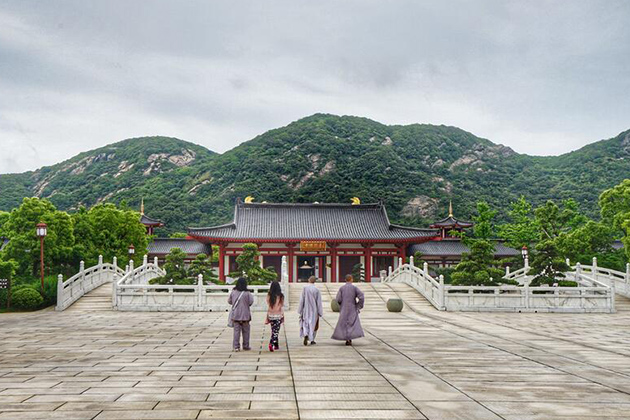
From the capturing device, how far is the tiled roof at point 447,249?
147 feet

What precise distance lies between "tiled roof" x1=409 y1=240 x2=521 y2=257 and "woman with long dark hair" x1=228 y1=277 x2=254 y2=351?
117 feet

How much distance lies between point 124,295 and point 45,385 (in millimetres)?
14573

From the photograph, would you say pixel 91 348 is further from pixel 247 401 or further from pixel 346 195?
pixel 346 195

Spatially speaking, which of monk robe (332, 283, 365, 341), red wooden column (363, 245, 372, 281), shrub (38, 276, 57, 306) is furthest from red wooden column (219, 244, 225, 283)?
monk robe (332, 283, 365, 341)

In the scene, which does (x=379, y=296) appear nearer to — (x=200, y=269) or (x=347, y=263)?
(x=200, y=269)

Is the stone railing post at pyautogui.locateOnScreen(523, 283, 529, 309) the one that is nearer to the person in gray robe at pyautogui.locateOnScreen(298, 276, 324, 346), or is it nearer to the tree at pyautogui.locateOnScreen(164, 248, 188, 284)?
the person in gray robe at pyautogui.locateOnScreen(298, 276, 324, 346)

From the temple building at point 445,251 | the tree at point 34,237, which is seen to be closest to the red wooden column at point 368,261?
the temple building at point 445,251

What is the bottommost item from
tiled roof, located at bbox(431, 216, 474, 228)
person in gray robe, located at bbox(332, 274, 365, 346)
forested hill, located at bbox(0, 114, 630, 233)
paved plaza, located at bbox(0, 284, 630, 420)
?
paved plaza, located at bbox(0, 284, 630, 420)

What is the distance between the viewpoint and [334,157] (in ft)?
293

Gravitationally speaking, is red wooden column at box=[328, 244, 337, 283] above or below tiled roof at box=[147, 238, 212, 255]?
below

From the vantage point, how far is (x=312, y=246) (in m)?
38.4

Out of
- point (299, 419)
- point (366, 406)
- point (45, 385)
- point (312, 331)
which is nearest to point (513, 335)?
point (312, 331)

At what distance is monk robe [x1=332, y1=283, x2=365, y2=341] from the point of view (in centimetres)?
1063

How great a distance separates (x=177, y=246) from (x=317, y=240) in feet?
53.3
